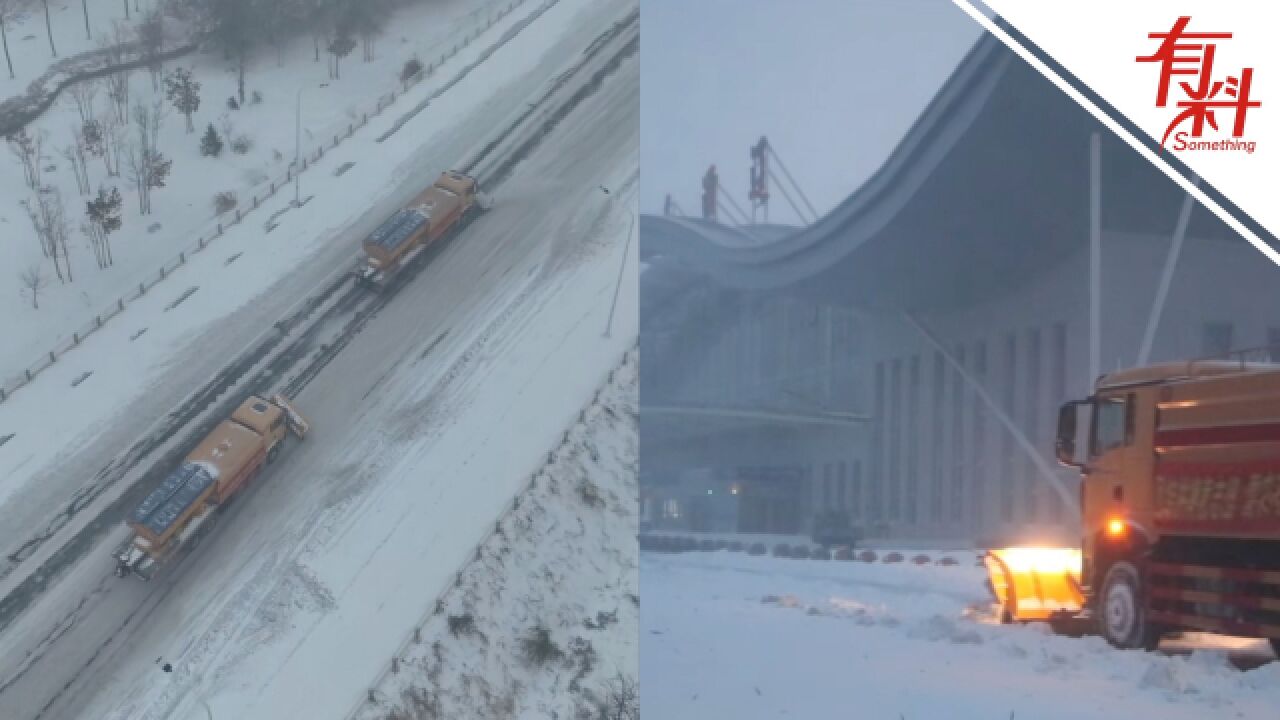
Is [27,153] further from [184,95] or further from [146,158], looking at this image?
[184,95]

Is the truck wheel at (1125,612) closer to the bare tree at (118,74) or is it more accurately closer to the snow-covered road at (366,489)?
the snow-covered road at (366,489)

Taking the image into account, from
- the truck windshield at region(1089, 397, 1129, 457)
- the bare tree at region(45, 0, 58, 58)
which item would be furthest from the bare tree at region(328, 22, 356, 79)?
the truck windshield at region(1089, 397, 1129, 457)

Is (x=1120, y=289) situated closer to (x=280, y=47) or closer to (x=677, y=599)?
(x=677, y=599)

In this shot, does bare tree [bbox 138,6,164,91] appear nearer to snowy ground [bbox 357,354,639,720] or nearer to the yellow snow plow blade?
snowy ground [bbox 357,354,639,720]

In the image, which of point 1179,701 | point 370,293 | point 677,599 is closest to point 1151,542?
point 1179,701

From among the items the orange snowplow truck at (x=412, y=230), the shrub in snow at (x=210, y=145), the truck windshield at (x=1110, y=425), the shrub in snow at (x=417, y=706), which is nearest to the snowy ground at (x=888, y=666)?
the truck windshield at (x=1110, y=425)
